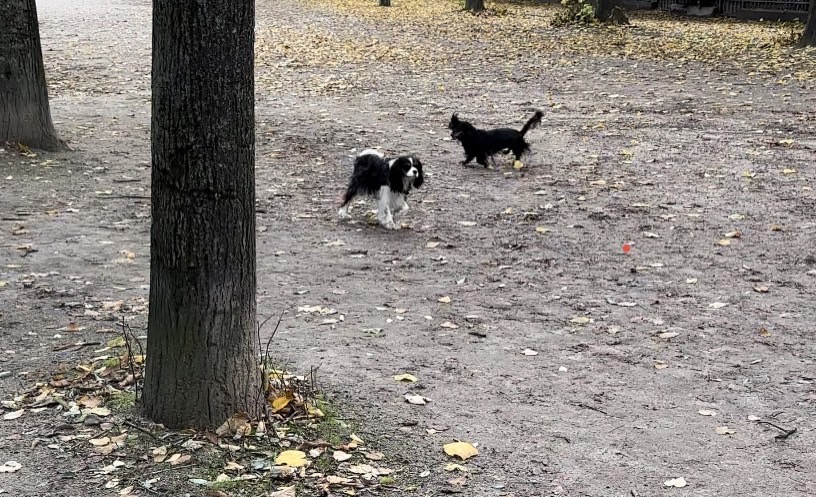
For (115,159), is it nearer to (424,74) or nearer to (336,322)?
(336,322)

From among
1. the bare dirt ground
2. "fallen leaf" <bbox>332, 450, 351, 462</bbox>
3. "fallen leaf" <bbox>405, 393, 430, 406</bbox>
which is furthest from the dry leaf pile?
"fallen leaf" <bbox>332, 450, 351, 462</bbox>

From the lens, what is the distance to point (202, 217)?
13.2 feet

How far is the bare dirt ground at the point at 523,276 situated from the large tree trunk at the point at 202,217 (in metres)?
0.58

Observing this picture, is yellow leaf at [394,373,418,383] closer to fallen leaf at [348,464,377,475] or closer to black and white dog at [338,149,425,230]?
fallen leaf at [348,464,377,475]

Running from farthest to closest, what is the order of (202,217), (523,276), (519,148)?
(519,148), (523,276), (202,217)

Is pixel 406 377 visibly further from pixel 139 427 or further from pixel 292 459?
pixel 139 427

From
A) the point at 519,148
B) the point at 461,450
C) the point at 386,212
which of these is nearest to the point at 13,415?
the point at 461,450

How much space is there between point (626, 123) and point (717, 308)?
7097 mm

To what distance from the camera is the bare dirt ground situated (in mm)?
4480

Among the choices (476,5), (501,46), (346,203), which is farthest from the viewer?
(476,5)

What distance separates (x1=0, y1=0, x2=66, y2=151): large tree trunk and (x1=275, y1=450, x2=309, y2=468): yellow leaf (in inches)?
320

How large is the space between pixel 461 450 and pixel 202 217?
164 cm

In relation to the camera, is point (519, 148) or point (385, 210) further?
point (519, 148)

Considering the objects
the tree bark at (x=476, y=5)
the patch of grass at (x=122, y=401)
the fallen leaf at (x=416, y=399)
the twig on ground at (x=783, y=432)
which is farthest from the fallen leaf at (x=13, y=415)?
the tree bark at (x=476, y=5)
